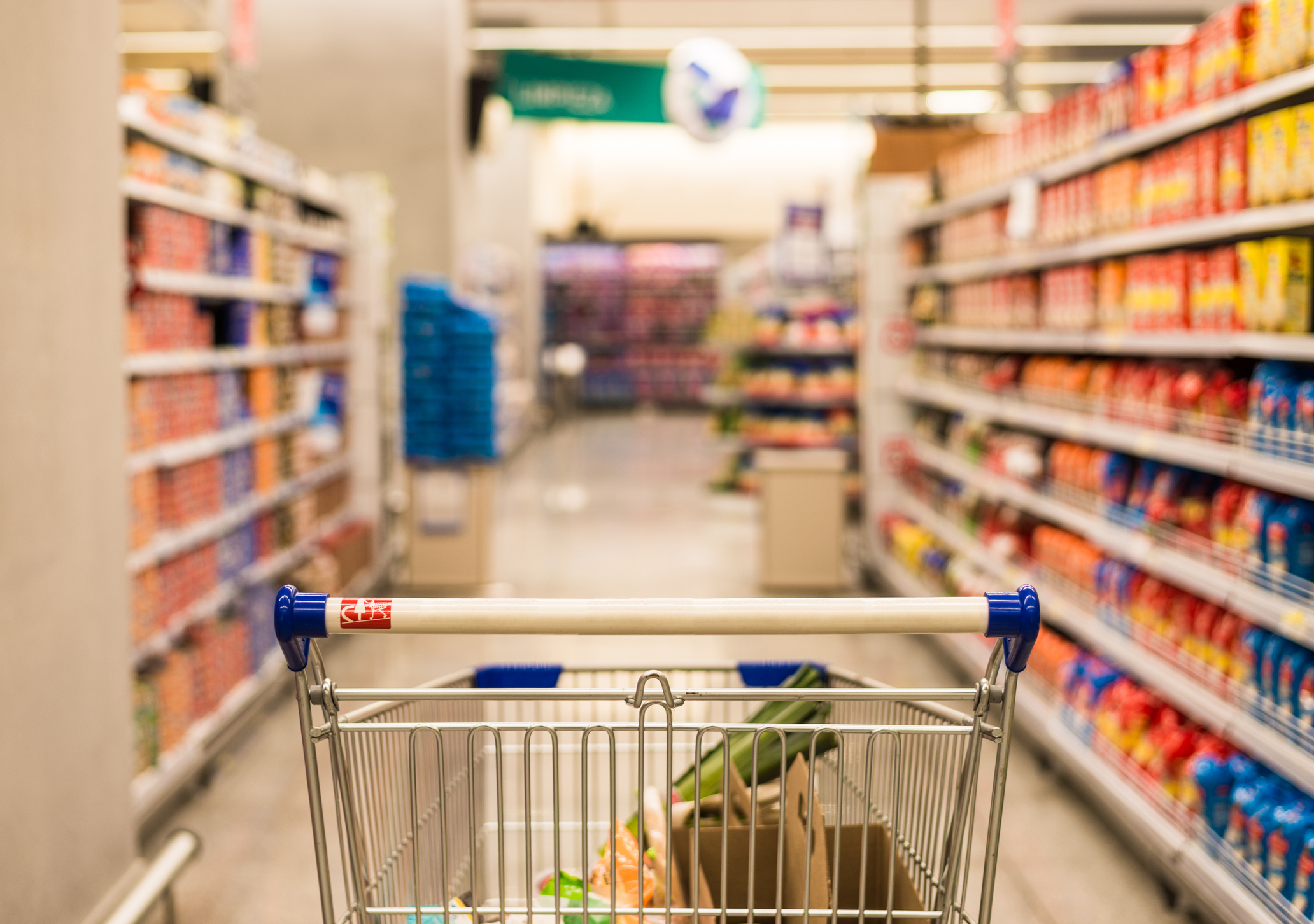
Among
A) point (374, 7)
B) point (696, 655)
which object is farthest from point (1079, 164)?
point (374, 7)

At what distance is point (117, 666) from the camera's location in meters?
3.00

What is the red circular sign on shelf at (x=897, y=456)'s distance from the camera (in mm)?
7047

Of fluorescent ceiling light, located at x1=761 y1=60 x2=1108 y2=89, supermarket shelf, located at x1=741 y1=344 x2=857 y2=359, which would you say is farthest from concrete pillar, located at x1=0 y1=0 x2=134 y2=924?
fluorescent ceiling light, located at x1=761 y1=60 x2=1108 y2=89

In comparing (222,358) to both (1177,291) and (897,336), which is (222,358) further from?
(897,336)

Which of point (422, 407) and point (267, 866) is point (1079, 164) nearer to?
point (267, 866)

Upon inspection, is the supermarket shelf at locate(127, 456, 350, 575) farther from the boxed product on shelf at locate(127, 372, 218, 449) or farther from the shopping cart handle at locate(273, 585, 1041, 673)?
the shopping cart handle at locate(273, 585, 1041, 673)

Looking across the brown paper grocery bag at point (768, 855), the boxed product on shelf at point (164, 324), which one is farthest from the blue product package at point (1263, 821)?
the boxed product on shelf at point (164, 324)

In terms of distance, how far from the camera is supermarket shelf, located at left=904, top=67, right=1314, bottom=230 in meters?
2.72

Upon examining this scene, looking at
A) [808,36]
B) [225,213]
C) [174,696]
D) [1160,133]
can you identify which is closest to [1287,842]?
[1160,133]

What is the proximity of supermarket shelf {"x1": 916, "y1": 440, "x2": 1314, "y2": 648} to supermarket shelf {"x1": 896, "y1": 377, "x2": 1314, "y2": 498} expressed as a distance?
0.24m

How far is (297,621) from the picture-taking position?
1396 mm

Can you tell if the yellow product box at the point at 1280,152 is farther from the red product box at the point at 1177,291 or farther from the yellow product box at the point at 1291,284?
the red product box at the point at 1177,291

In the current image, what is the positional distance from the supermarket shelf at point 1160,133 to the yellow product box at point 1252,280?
0.33 meters

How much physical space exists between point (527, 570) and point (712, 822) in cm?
585
